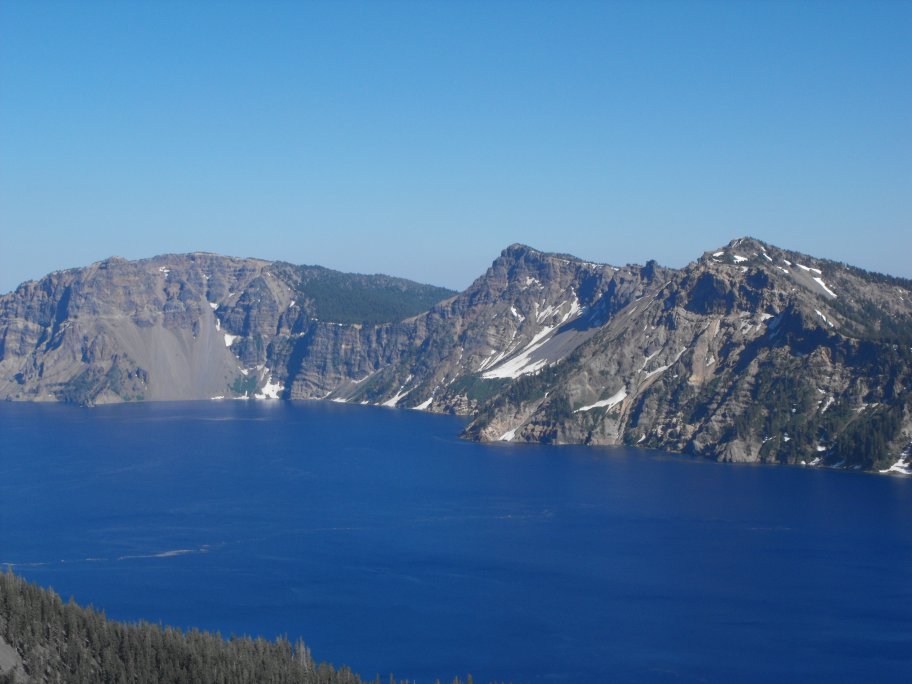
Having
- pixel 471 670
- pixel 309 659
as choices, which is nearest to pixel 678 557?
pixel 471 670

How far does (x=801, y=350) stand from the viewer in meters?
188

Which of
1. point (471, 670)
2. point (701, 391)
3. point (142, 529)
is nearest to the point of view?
point (471, 670)

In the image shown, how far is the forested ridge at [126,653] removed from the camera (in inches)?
2788

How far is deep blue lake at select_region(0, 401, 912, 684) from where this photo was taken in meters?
85.1

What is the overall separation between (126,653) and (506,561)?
46.4 meters

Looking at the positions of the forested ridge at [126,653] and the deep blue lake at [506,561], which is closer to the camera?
the forested ridge at [126,653]

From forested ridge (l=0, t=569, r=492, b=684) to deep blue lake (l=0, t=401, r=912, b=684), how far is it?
9772mm

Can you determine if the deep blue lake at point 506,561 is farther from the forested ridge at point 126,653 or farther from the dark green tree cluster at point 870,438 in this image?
the forested ridge at point 126,653

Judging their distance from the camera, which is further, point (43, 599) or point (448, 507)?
point (448, 507)

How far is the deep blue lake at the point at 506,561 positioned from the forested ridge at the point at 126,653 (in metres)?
9.77

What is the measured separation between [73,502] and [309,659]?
7879 cm

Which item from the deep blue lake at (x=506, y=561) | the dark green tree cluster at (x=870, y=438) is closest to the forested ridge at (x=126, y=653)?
the deep blue lake at (x=506, y=561)

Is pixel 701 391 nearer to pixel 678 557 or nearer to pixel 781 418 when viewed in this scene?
pixel 781 418

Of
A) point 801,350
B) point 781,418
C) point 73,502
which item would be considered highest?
point 801,350
